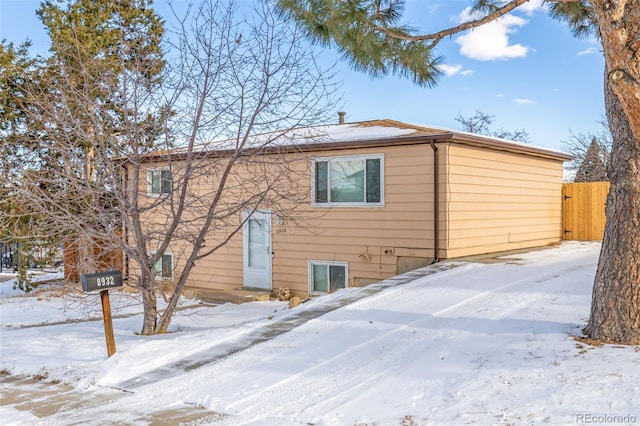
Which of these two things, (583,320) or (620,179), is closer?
(620,179)

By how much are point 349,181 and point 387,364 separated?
23.2 feet

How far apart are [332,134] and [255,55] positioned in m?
5.16

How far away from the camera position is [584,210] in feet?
50.5

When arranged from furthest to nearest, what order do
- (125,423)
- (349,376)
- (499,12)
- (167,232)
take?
(167,232)
(499,12)
(349,376)
(125,423)

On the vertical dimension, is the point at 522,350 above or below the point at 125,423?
above

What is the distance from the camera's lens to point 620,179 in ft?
17.0

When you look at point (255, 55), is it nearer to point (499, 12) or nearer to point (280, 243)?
point (499, 12)

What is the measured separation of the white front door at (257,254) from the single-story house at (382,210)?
24 mm

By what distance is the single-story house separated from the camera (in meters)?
10.9

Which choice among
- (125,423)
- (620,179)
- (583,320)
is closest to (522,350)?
(583,320)

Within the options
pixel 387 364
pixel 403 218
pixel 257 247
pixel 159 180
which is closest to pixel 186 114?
pixel 159 180

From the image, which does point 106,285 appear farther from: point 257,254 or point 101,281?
point 257,254

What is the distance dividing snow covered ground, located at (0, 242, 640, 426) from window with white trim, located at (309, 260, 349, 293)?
3.55m

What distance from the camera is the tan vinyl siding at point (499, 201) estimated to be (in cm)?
1103
